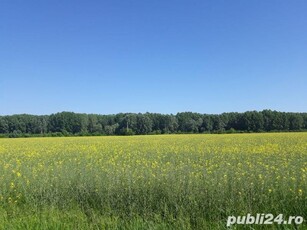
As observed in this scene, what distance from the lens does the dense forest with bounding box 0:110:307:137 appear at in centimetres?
9625

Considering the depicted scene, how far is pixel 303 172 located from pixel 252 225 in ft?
11.4

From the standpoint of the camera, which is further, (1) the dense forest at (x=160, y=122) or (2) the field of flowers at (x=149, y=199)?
(1) the dense forest at (x=160, y=122)

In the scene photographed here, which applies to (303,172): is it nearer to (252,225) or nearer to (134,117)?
(252,225)

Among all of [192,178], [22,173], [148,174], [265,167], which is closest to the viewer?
[192,178]

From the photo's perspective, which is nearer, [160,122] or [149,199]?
[149,199]

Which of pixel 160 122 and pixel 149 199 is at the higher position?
pixel 160 122

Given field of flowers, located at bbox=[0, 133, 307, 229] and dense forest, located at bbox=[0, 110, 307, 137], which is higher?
dense forest, located at bbox=[0, 110, 307, 137]

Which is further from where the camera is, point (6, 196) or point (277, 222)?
point (6, 196)

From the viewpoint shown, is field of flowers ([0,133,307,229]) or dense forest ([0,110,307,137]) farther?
dense forest ([0,110,307,137])

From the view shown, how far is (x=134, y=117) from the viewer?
99250mm

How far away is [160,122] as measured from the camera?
104375 millimetres

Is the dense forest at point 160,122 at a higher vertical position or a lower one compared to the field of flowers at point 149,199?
higher

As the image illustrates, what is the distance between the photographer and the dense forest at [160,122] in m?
96.2

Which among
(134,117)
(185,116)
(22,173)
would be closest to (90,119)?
(134,117)
